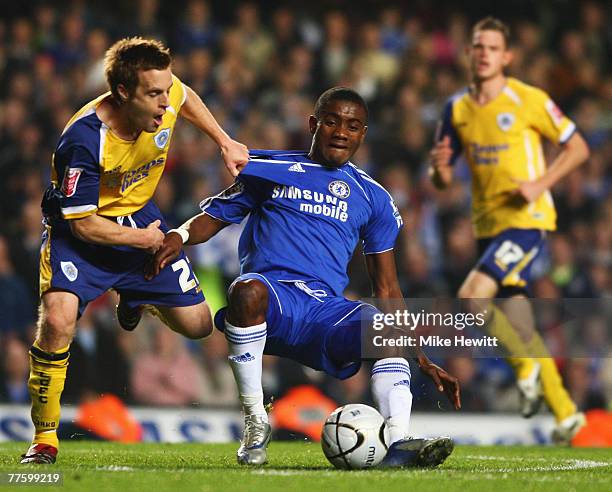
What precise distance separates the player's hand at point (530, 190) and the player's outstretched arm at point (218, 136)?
2.51 meters

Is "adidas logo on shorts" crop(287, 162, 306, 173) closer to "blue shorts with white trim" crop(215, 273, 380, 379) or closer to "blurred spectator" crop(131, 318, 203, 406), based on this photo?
"blue shorts with white trim" crop(215, 273, 380, 379)

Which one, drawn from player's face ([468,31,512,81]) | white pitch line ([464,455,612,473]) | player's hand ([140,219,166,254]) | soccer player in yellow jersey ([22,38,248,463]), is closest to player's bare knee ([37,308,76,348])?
soccer player in yellow jersey ([22,38,248,463])

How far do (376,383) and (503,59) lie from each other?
3605 mm

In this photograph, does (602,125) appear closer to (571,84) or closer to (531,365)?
(571,84)

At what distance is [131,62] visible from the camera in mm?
5410

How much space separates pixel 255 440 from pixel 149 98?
66.0 inches

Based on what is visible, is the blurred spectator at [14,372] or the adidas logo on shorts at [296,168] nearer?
the adidas logo on shorts at [296,168]

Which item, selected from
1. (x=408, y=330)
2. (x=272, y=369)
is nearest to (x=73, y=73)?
(x=272, y=369)

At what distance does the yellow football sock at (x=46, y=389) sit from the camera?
546 cm

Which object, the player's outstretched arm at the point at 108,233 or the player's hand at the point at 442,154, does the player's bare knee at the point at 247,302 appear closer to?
the player's outstretched arm at the point at 108,233

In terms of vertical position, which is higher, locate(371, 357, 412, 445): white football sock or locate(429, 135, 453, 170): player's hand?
locate(429, 135, 453, 170): player's hand

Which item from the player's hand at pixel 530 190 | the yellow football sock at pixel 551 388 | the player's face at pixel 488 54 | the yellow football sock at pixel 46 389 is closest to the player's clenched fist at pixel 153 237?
the yellow football sock at pixel 46 389

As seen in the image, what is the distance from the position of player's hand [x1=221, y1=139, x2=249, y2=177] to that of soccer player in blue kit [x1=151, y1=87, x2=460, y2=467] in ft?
0.13

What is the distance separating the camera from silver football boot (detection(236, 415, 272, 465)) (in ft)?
17.6
